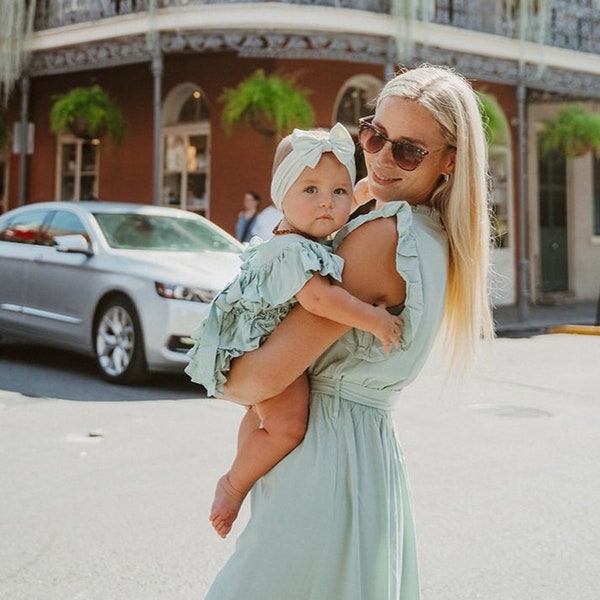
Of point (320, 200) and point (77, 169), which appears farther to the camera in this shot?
point (77, 169)

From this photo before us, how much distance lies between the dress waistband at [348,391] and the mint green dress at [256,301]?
18 cm

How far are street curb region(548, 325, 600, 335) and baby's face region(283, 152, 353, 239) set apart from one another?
1255 cm

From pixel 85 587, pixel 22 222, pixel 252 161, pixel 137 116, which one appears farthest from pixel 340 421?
pixel 137 116

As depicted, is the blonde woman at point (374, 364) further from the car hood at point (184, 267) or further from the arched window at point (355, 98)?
the arched window at point (355, 98)

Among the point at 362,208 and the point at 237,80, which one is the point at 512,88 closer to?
the point at 237,80

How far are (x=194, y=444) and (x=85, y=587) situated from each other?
242 cm

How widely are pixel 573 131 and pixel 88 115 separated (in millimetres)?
9232

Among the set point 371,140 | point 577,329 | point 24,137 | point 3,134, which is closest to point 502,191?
point 577,329

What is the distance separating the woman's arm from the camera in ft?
6.02

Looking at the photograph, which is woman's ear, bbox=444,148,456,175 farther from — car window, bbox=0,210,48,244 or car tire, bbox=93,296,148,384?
car window, bbox=0,210,48,244

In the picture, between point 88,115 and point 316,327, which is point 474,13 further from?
point 316,327

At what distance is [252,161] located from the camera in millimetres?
15766

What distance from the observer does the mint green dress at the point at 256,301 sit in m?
1.85

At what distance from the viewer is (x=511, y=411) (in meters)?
7.30
